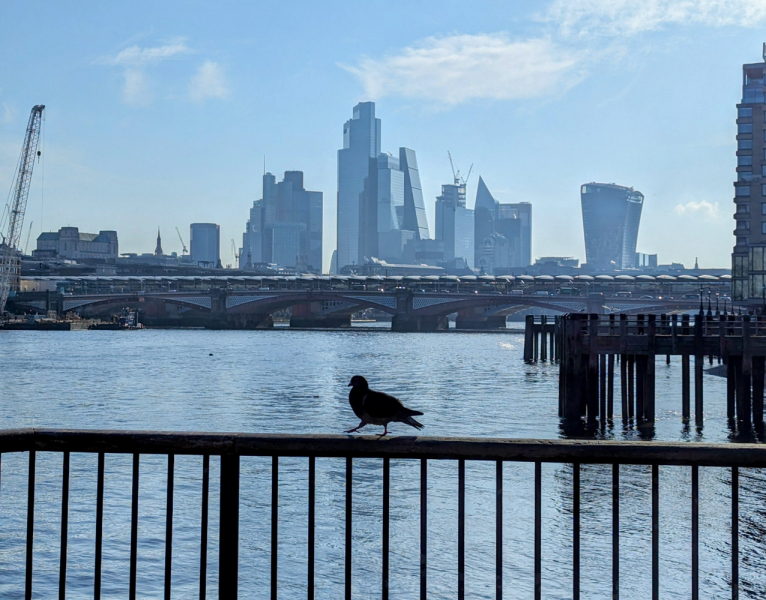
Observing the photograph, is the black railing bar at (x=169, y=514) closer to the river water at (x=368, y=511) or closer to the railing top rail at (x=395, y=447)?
the railing top rail at (x=395, y=447)

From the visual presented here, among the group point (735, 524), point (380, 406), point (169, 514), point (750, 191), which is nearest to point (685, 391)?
point (380, 406)

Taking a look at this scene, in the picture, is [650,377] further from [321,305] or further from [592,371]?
[321,305]

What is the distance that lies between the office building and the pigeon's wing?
72627mm

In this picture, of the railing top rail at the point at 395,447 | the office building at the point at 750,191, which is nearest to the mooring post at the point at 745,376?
the railing top rail at the point at 395,447

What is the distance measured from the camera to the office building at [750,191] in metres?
78.0

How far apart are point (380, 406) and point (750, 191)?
84.4 meters

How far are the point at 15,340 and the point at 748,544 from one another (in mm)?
109722

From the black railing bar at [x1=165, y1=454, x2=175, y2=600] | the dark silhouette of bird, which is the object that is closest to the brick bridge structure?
the dark silhouette of bird

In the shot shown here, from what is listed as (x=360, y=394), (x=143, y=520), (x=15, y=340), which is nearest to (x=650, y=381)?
(x=143, y=520)

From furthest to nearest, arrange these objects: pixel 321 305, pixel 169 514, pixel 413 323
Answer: pixel 321 305 → pixel 413 323 → pixel 169 514

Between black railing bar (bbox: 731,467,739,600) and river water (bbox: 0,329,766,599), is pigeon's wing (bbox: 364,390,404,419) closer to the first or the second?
black railing bar (bbox: 731,467,739,600)

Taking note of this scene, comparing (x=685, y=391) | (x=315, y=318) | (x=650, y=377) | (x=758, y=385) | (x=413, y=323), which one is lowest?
(x=685, y=391)

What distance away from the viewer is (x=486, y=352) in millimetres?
93500

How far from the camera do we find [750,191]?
8481 centimetres
